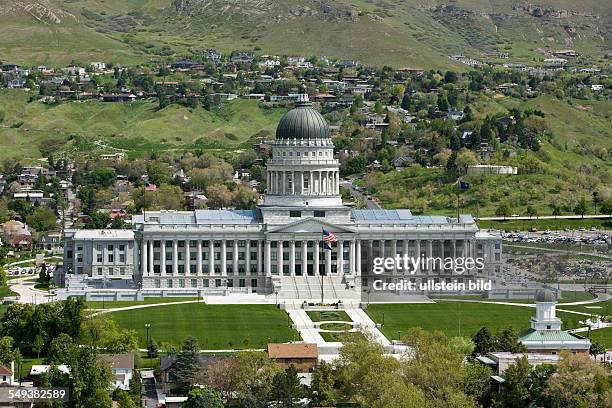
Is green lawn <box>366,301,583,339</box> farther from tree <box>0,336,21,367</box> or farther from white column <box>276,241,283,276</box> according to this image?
tree <box>0,336,21,367</box>

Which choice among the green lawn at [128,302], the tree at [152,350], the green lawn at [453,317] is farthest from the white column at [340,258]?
the tree at [152,350]

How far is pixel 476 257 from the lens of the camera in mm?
174875

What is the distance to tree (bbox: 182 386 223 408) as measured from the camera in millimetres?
106562

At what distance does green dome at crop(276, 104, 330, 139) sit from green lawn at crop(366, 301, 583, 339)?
23.8 m

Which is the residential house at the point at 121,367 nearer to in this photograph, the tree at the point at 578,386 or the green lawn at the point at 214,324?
the green lawn at the point at 214,324

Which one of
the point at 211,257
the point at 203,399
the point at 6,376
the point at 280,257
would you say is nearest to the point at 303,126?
the point at 280,257

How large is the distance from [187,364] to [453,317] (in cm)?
3615

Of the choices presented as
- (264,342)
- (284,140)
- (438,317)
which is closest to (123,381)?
(264,342)

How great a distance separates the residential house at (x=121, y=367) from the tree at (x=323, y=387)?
1190 cm

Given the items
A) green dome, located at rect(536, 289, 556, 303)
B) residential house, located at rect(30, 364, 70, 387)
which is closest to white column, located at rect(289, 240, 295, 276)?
green dome, located at rect(536, 289, 556, 303)

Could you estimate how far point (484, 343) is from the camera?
124375mm

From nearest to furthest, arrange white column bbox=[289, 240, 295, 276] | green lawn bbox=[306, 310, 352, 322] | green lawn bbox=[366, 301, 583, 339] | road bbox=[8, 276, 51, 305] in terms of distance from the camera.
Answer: green lawn bbox=[366, 301, 583, 339]
green lawn bbox=[306, 310, 352, 322]
road bbox=[8, 276, 51, 305]
white column bbox=[289, 240, 295, 276]

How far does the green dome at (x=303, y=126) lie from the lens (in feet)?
575

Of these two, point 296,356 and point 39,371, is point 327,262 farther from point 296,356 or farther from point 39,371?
point 39,371
